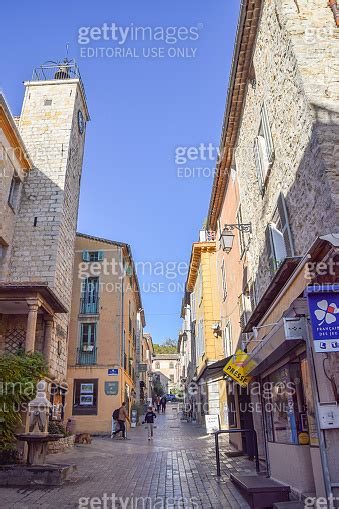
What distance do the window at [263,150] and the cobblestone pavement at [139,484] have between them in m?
6.76

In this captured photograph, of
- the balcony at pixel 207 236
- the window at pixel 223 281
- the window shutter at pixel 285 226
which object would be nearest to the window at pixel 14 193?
the window at pixel 223 281

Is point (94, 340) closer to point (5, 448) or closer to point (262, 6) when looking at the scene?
point (5, 448)

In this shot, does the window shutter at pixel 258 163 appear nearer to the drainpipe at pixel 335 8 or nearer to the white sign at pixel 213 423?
the drainpipe at pixel 335 8

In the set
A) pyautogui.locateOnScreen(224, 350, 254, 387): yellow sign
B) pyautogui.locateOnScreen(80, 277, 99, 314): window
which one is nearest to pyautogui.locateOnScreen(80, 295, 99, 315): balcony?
pyautogui.locateOnScreen(80, 277, 99, 314): window

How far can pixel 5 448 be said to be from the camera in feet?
30.6

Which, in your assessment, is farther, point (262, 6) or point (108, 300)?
point (108, 300)

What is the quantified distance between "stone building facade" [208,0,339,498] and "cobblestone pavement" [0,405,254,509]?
1.13 metres

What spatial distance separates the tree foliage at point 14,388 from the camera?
959 centimetres

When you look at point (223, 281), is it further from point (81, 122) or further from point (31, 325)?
point (81, 122)

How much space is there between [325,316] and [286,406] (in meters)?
2.46

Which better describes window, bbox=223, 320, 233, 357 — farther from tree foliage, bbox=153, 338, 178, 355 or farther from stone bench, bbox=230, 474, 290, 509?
tree foliage, bbox=153, 338, 178, 355

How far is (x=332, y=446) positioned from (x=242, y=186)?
9694 millimetres

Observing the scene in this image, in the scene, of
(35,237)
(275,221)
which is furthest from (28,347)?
(275,221)

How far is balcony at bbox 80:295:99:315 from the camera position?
2214cm
